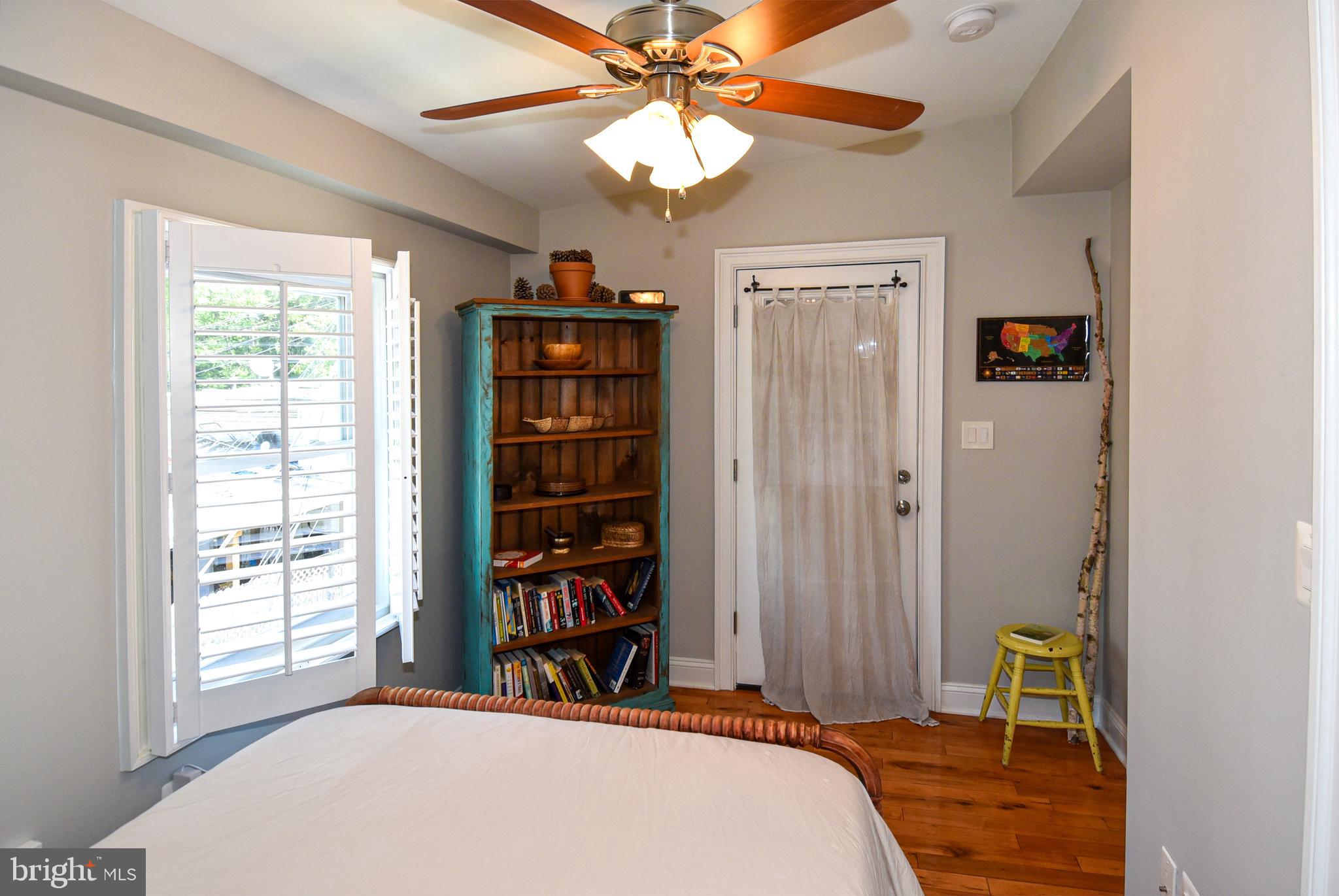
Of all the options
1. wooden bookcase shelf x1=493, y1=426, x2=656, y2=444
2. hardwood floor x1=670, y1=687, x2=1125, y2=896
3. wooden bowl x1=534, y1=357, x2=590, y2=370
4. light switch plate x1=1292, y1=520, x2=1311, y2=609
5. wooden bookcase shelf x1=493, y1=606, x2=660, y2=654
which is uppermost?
wooden bowl x1=534, y1=357, x2=590, y2=370

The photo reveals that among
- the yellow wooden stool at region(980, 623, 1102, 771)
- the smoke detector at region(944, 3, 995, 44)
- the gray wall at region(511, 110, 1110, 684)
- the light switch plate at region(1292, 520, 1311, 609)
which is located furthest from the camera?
the gray wall at region(511, 110, 1110, 684)

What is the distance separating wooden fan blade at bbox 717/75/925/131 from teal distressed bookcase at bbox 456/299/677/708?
1501 millimetres

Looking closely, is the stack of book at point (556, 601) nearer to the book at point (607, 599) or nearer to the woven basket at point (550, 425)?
the book at point (607, 599)

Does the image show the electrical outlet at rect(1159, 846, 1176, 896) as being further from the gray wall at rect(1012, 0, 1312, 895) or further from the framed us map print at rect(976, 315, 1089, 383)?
the framed us map print at rect(976, 315, 1089, 383)

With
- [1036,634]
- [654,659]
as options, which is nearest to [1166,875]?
[1036,634]

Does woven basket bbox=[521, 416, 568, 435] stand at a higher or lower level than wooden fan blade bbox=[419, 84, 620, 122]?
lower

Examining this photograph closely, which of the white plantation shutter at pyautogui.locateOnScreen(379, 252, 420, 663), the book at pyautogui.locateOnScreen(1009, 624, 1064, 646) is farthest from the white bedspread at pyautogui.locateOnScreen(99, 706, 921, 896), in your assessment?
the book at pyautogui.locateOnScreen(1009, 624, 1064, 646)

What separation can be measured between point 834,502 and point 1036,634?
0.98m

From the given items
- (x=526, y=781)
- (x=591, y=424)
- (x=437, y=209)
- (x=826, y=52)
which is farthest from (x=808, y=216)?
(x=526, y=781)

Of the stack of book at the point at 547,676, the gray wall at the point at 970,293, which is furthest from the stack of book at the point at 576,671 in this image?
the gray wall at the point at 970,293

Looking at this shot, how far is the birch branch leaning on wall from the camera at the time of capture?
3.02 metres

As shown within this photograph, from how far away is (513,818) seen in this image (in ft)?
4.52

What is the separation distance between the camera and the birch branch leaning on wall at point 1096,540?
3023 millimetres

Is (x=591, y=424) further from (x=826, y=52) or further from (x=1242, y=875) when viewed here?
(x=1242, y=875)
